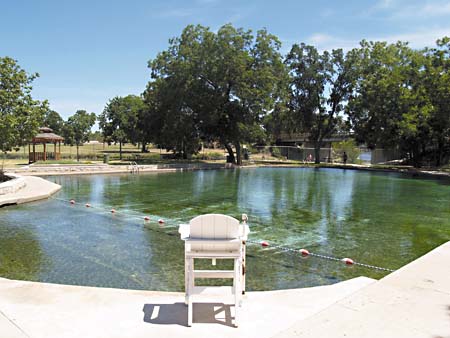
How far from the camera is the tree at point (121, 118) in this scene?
52.0 meters

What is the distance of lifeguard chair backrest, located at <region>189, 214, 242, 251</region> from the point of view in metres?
3.79

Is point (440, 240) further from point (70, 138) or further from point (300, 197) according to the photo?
point (70, 138)

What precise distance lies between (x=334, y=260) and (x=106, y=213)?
6940 millimetres

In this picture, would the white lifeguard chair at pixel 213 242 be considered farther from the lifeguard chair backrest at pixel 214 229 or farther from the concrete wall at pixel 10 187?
the concrete wall at pixel 10 187

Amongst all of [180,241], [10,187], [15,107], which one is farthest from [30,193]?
[180,241]

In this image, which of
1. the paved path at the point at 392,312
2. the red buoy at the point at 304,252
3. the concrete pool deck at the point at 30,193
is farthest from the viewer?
the concrete pool deck at the point at 30,193

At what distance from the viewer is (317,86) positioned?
4138cm

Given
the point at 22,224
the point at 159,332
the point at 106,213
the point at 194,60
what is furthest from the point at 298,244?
the point at 194,60

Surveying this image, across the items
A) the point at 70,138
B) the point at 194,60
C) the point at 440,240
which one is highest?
the point at 194,60

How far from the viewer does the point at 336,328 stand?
3262 millimetres

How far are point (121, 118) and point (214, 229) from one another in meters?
52.7

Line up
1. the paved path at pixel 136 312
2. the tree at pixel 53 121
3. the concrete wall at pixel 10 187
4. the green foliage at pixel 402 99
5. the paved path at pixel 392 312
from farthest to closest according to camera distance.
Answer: the tree at pixel 53 121 < the green foliage at pixel 402 99 < the concrete wall at pixel 10 187 < the paved path at pixel 136 312 < the paved path at pixel 392 312

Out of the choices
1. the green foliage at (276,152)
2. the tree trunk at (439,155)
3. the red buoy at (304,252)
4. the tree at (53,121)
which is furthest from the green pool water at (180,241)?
the tree at (53,121)

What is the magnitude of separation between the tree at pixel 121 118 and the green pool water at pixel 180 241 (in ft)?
120
